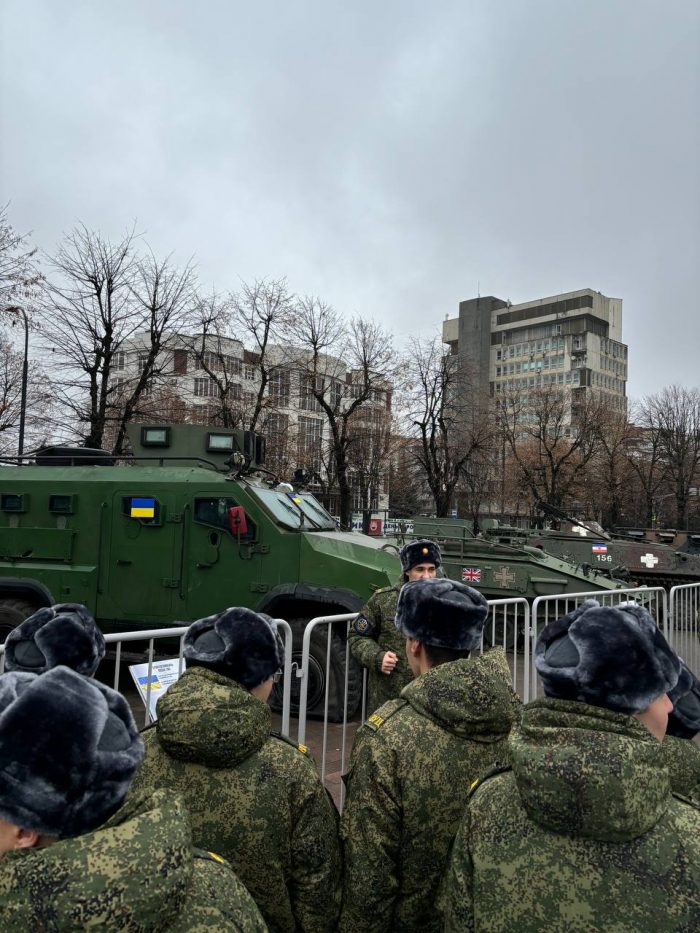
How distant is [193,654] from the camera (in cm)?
194

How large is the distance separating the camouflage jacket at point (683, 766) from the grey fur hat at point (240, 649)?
3.70 ft

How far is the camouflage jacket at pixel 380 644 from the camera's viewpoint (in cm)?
377

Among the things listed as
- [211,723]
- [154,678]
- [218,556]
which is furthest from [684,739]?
[218,556]

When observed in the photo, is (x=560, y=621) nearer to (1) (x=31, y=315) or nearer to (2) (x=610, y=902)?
(2) (x=610, y=902)

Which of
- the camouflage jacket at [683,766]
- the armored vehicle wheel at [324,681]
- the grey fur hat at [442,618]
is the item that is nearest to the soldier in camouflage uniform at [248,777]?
the grey fur hat at [442,618]

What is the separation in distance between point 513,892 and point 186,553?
238 inches

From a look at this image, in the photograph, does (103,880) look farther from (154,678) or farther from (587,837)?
(154,678)

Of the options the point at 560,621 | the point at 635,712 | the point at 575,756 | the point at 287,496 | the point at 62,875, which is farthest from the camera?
the point at 287,496

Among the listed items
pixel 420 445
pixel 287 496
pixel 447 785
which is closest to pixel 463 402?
pixel 420 445

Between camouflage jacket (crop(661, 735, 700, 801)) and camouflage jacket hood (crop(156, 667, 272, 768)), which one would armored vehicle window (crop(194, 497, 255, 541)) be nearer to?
camouflage jacket hood (crop(156, 667, 272, 768))

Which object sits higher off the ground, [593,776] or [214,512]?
[214,512]

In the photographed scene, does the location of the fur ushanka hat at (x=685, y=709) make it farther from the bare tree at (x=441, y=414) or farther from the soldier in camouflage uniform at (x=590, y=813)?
the bare tree at (x=441, y=414)

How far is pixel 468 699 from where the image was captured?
2.03m

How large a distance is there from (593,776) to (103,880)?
0.88 metres
